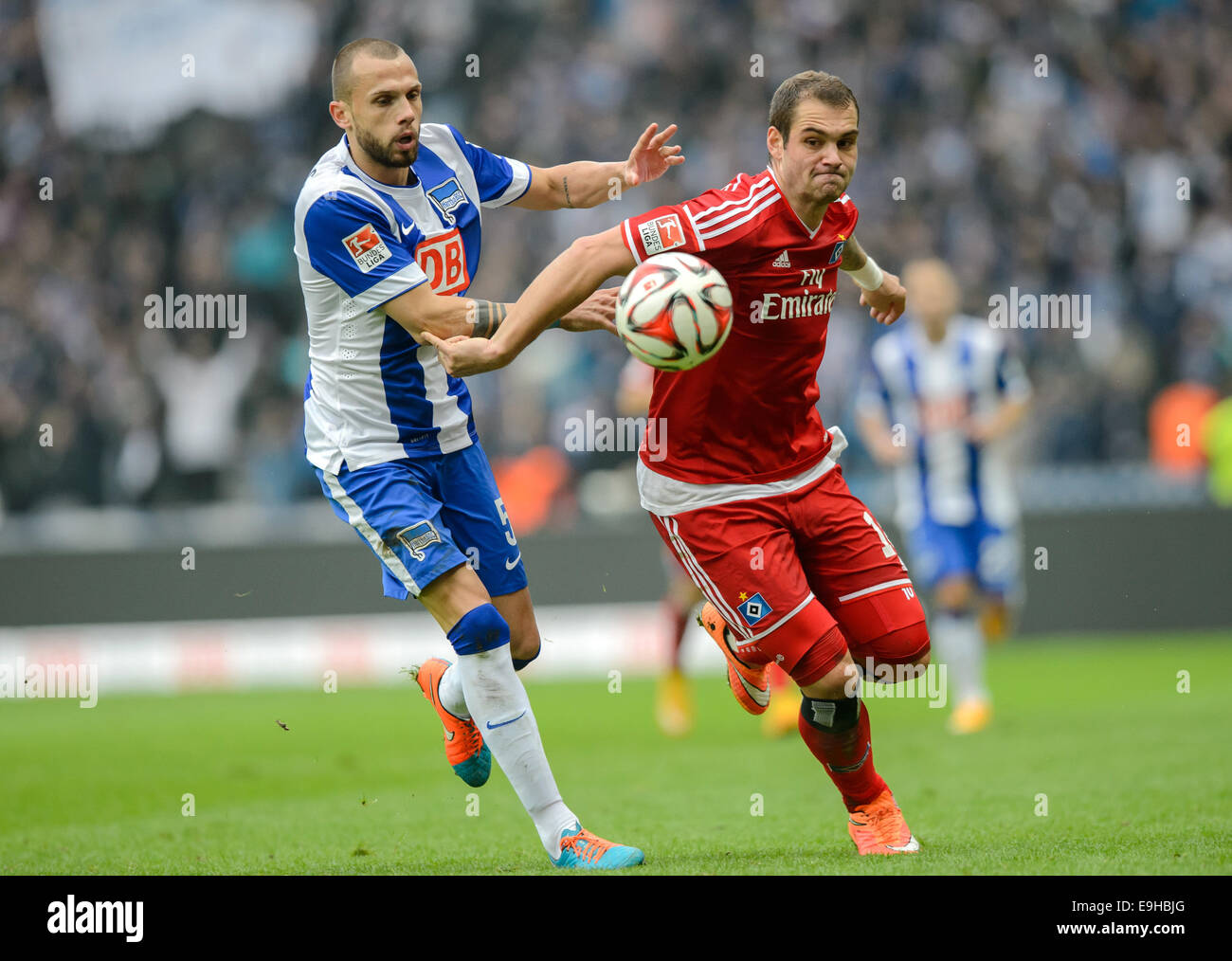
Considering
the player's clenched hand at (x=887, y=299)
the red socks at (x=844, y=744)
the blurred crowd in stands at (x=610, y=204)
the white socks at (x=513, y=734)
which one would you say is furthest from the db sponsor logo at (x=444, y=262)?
the blurred crowd in stands at (x=610, y=204)

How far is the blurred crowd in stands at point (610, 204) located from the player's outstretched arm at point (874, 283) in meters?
8.34

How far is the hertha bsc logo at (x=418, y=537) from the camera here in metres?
5.93

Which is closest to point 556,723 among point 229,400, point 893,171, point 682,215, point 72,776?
point 72,776

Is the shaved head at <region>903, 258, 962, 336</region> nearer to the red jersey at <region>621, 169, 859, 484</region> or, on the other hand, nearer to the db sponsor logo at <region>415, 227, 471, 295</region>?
the red jersey at <region>621, 169, 859, 484</region>

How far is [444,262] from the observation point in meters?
6.30

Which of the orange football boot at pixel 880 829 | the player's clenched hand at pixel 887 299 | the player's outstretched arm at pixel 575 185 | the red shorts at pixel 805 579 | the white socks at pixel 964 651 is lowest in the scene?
the orange football boot at pixel 880 829

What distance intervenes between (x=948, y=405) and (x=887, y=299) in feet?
14.8

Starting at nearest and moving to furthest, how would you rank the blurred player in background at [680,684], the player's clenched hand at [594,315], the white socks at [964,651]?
the player's clenched hand at [594,315]
the white socks at [964,651]
the blurred player in background at [680,684]

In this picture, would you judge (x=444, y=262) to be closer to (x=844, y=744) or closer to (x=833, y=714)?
(x=833, y=714)

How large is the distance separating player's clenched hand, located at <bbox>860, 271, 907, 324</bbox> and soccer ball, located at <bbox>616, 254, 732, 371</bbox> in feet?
4.40

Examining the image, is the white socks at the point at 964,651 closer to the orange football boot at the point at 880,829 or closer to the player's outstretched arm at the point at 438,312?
the orange football boot at the point at 880,829

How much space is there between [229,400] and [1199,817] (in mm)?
11046

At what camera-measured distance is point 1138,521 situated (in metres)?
14.4
